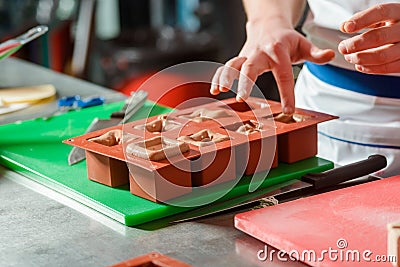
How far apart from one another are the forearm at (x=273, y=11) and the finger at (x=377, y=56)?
0.27 m

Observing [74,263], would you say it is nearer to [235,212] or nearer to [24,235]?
[24,235]

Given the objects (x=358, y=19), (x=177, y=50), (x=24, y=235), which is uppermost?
(x=358, y=19)

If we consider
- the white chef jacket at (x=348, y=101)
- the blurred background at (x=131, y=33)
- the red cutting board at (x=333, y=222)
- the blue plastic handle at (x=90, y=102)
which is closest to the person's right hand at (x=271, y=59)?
the white chef jacket at (x=348, y=101)

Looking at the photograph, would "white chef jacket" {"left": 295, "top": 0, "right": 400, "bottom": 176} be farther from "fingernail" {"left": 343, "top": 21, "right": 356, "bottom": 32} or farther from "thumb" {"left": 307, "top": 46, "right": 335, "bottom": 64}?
"fingernail" {"left": 343, "top": 21, "right": 356, "bottom": 32}

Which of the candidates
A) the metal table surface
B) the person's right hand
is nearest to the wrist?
the person's right hand

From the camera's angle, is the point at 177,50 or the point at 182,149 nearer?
the point at 182,149

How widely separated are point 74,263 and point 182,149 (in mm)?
212

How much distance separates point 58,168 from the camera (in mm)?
1203

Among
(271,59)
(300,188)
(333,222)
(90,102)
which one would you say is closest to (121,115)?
(90,102)

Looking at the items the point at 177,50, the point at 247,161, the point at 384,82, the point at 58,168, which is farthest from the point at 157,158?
the point at 177,50

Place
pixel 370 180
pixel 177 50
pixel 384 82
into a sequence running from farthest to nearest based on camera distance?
pixel 177 50, pixel 384 82, pixel 370 180

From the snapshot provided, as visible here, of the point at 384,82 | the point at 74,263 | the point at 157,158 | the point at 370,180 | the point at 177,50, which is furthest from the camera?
the point at 177,50

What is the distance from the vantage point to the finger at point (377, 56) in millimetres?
1109

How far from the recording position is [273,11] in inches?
55.1
